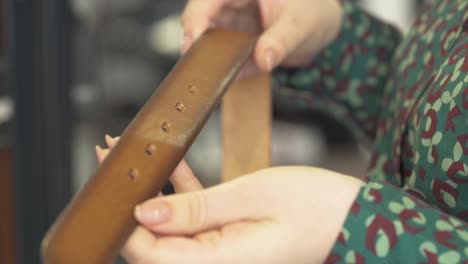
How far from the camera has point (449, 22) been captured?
0.44 meters

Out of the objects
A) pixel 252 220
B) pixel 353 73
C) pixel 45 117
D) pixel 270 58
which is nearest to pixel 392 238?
pixel 252 220

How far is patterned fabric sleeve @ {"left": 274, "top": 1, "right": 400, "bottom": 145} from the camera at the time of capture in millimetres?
576

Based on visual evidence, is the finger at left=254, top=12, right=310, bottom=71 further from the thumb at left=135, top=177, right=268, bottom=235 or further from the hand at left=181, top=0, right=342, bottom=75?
the thumb at left=135, top=177, right=268, bottom=235

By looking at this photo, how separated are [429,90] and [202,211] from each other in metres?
0.19

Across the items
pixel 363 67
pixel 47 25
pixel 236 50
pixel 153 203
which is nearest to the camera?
pixel 153 203

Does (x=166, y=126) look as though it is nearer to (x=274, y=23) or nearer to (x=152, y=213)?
(x=152, y=213)

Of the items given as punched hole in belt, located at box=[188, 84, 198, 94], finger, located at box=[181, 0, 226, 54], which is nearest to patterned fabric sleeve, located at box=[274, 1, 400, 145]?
finger, located at box=[181, 0, 226, 54]

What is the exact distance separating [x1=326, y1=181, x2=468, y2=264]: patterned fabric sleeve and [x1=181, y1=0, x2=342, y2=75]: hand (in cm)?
17

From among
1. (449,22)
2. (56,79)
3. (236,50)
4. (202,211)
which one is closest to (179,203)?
(202,211)

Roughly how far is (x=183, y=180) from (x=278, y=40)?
6.8 inches

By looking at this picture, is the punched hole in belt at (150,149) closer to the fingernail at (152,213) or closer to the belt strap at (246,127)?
the fingernail at (152,213)

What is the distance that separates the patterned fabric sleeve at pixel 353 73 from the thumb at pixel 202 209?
335 millimetres

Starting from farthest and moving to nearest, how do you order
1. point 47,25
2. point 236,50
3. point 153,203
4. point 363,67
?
point 47,25 < point 363,67 < point 236,50 < point 153,203

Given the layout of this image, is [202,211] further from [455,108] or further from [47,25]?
[47,25]
